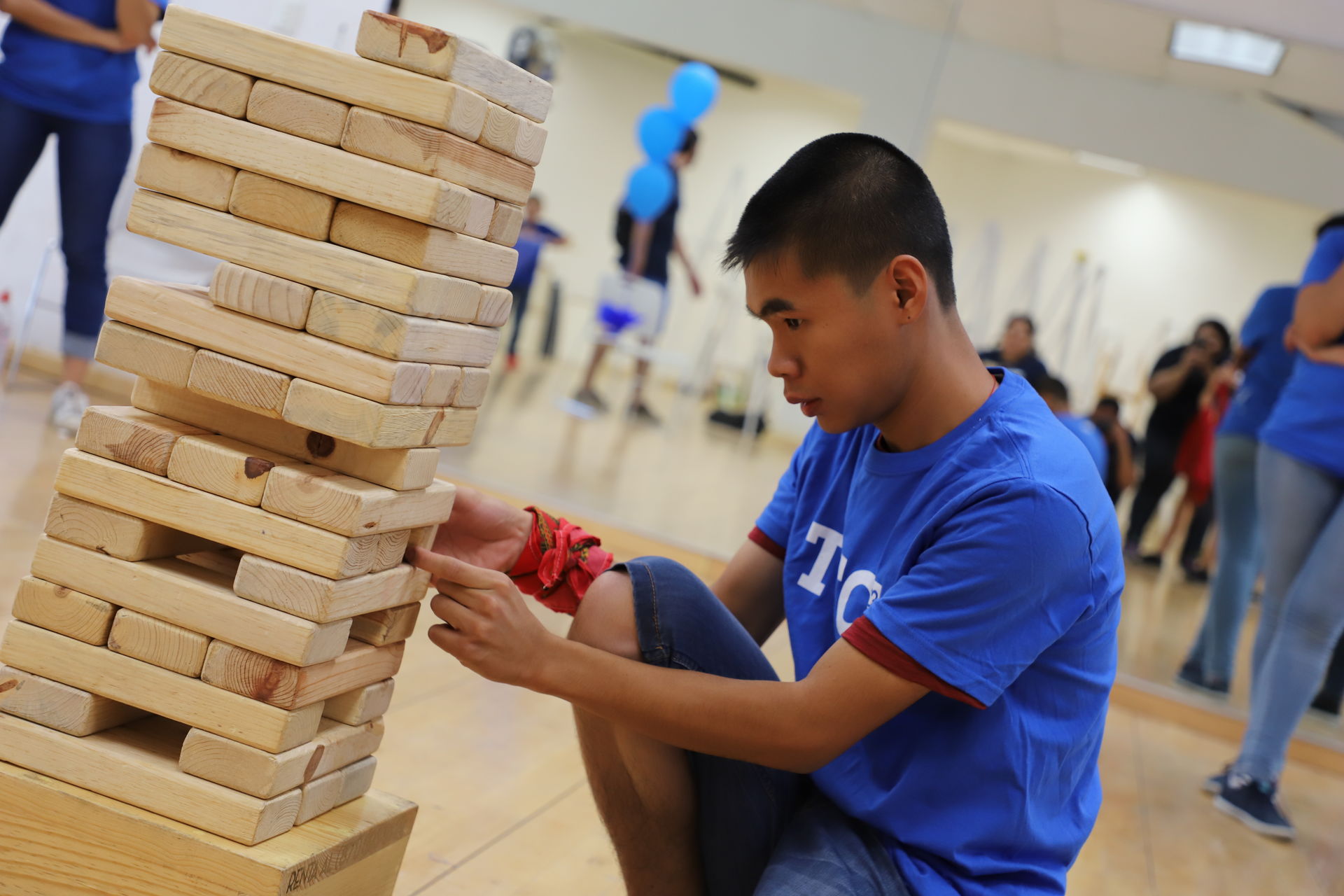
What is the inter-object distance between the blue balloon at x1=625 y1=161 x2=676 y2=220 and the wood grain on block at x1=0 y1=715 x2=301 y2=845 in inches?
120

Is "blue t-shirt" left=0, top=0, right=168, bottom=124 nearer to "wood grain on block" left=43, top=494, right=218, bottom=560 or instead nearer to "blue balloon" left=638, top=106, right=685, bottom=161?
"blue balloon" left=638, top=106, right=685, bottom=161

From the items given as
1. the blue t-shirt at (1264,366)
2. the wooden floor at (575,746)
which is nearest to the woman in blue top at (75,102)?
the wooden floor at (575,746)

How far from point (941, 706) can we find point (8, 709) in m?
0.94

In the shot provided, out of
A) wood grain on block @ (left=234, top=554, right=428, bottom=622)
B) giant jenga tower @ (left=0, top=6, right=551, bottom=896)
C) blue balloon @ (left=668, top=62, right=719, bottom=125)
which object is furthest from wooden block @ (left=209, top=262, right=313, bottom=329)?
blue balloon @ (left=668, top=62, right=719, bottom=125)

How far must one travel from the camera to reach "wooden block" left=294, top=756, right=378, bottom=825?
1256 mm

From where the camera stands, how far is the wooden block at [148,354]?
47.4 inches

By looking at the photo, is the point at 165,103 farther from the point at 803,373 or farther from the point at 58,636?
the point at 803,373

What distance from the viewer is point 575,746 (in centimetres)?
224

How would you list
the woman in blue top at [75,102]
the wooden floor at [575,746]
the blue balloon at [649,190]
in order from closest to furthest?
the wooden floor at [575,746]
the woman in blue top at [75,102]
the blue balloon at [649,190]

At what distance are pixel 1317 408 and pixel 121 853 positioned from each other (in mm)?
2587

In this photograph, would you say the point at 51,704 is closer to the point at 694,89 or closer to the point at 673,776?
the point at 673,776

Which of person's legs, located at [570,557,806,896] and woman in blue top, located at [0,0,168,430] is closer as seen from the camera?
person's legs, located at [570,557,806,896]

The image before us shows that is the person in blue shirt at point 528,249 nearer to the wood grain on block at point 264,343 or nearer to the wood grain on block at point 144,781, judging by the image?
the wood grain on block at point 264,343

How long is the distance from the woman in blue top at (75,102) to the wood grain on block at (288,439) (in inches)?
90.0
